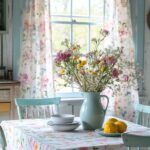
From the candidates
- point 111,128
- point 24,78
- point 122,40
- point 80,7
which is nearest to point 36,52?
point 24,78

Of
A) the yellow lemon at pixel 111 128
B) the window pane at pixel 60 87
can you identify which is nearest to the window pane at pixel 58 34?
the window pane at pixel 60 87

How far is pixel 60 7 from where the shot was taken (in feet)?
15.2

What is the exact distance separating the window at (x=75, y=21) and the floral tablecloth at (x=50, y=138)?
1.70 meters

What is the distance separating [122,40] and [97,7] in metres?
0.54

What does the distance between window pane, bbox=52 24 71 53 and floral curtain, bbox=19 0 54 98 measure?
36 cm

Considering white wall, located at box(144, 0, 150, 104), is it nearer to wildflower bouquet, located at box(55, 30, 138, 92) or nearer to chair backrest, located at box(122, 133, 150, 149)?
wildflower bouquet, located at box(55, 30, 138, 92)

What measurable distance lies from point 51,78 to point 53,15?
81cm

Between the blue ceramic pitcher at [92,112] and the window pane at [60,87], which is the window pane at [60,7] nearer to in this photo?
the window pane at [60,87]

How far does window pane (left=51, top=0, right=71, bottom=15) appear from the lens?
459 centimetres

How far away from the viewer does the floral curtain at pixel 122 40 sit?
4.60 meters

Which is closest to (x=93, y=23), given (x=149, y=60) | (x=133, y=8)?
(x=133, y=8)

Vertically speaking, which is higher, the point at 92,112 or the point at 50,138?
the point at 92,112

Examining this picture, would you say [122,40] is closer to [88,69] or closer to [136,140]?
[88,69]

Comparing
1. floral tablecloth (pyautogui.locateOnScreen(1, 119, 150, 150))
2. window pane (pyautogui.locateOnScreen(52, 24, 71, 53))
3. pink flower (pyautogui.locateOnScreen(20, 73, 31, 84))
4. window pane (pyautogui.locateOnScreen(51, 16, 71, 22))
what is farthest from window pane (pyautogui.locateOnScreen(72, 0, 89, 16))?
floral tablecloth (pyautogui.locateOnScreen(1, 119, 150, 150))
